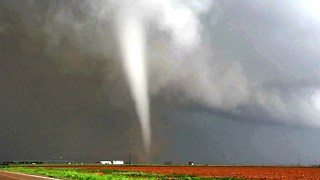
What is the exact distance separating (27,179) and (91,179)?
639 cm

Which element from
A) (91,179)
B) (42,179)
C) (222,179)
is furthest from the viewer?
(222,179)

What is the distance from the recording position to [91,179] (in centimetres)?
4772

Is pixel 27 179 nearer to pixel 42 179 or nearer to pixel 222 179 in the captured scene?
pixel 42 179

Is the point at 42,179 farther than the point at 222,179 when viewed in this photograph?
No

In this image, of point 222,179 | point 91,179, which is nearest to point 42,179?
point 91,179

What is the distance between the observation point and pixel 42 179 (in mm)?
41031

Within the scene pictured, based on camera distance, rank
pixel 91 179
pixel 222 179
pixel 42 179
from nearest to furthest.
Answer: pixel 42 179 < pixel 91 179 < pixel 222 179

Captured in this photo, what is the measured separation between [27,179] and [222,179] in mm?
27281

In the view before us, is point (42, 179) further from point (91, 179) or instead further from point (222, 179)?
point (222, 179)

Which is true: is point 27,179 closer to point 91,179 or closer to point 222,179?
point 91,179

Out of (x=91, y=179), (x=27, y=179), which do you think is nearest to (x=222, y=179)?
(x=91, y=179)

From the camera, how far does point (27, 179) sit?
158 ft

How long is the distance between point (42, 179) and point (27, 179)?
7.98 m

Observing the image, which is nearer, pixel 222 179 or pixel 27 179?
pixel 27 179
